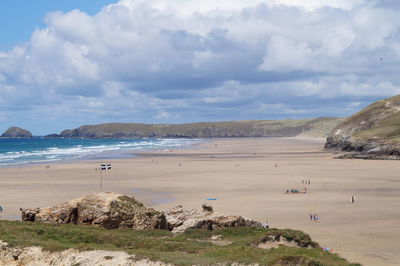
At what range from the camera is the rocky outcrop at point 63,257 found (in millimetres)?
16312

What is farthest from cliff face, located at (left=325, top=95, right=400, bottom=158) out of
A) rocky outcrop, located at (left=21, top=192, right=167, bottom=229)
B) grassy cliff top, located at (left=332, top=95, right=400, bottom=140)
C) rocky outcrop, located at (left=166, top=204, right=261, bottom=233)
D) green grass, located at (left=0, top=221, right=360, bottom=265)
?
rocky outcrop, located at (left=21, top=192, right=167, bottom=229)

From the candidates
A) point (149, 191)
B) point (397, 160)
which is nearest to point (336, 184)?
point (149, 191)

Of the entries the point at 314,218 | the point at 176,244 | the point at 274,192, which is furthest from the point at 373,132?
the point at 176,244

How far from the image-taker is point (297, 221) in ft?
112

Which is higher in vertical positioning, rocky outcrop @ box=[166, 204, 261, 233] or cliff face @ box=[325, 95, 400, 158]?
cliff face @ box=[325, 95, 400, 158]

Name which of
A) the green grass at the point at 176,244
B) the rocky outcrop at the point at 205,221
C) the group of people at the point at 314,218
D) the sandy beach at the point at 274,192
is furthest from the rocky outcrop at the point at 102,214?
the group of people at the point at 314,218

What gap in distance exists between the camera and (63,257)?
17047mm

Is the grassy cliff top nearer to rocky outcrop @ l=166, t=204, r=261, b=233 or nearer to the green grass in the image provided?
rocky outcrop @ l=166, t=204, r=261, b=233

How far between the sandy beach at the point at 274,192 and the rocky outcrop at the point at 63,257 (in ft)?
41.5

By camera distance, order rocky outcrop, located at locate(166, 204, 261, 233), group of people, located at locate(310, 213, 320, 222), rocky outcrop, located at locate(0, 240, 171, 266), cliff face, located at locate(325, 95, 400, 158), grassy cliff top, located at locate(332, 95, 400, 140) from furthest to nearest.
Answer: grassy cliff top, located at locate(332, 95, 400, 140)
cliff face, located at locate(325, 95, 400, 158)
group of people, located at locate(310, 213, 320, 222)
rocky outcrop, located at locate(166, 204, 261, 233)
rocky outcrop, located at locate(0, 240, 171, 266)

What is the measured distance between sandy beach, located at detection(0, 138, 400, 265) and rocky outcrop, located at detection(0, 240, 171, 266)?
12.7m

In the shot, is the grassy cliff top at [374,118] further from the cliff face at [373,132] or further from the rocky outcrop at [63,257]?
the rocky outcrop at [63,257]

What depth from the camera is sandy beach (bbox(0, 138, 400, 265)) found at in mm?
29891

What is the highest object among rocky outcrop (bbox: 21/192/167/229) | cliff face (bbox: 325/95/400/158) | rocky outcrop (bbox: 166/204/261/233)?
cliff face (bbox: 325/95/400/158)
